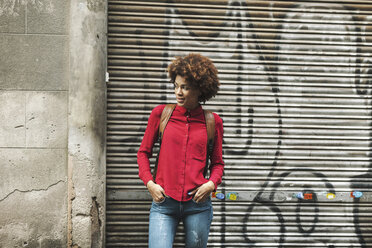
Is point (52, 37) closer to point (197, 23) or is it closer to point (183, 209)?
point (197, 23)

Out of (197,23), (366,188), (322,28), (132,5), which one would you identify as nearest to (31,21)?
(132,5)

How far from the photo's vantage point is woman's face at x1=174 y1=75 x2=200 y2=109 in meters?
2.65

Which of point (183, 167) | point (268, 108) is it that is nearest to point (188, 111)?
point (183, 167)

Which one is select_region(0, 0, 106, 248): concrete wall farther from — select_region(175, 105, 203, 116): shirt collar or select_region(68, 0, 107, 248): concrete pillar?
select_region(175, 105, 203, 116): shirt collar

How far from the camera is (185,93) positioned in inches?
105

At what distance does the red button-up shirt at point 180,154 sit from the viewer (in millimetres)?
2619

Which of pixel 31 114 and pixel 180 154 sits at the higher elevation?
pixel 31 114

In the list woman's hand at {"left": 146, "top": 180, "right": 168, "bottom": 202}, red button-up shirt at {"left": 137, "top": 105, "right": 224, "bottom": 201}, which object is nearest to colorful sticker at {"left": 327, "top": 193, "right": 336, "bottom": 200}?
red button-up shirt at {"left": 137, "top": 105, "right": 224, "bottom": 201}

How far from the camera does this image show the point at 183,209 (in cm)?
262

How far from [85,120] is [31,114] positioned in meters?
0.54

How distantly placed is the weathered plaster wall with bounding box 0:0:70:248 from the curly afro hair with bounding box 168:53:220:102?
157 centimetres

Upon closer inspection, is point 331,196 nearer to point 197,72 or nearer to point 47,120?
point 197,72

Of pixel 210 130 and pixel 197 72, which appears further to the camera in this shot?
pixel 210 130

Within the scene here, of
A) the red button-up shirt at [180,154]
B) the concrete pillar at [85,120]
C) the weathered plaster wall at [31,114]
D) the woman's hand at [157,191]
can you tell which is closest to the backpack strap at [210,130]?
the red button-up shirt at [180,154]
